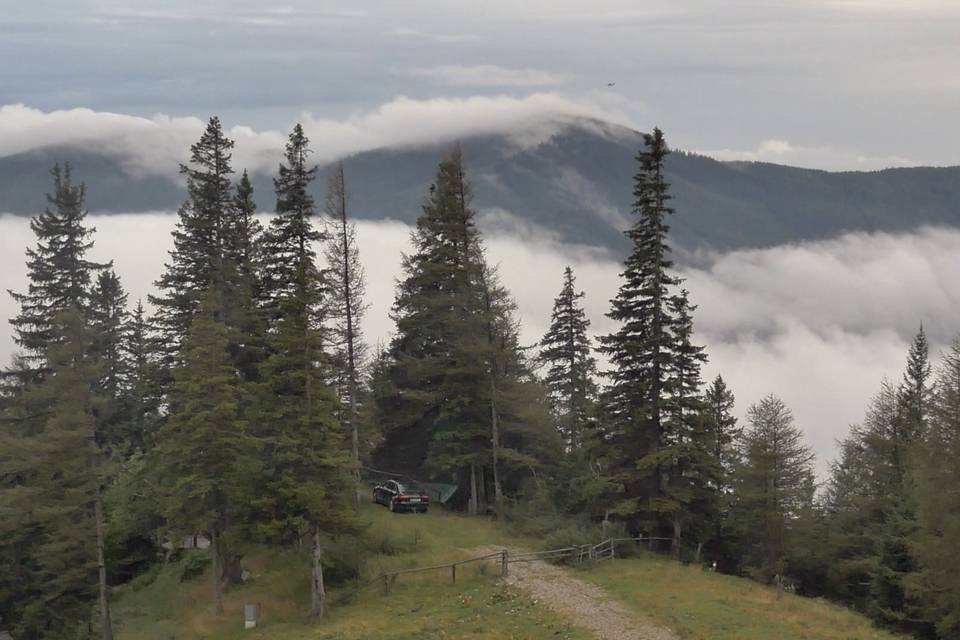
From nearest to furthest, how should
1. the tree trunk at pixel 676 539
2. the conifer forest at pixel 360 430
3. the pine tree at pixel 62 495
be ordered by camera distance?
the conifer forest at pixel 360 430 < the pine tree at pixel 62 495 < the tree trunk at pixel 676 539

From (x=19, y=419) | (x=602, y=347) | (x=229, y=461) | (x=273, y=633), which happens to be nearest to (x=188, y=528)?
(x=229, y=461)

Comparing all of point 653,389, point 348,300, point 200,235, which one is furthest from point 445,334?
point 200,235

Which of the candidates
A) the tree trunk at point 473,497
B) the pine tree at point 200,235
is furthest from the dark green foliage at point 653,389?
the pine tree at point 200,235

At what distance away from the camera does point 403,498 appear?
4334cm

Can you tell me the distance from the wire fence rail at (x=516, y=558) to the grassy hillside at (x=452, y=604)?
0.37 m

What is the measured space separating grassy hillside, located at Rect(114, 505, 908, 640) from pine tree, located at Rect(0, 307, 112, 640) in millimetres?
3085

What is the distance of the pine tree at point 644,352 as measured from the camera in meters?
38.3

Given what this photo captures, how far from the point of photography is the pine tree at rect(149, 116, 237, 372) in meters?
43.2

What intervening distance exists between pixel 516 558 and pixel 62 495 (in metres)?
21.7

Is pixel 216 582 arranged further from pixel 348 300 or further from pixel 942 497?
pixel 942 497

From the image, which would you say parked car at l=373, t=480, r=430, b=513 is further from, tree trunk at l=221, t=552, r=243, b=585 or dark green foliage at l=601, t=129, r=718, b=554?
dark green foliage at l=601, t=129, r=718, b=554

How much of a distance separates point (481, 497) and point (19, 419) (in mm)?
24715

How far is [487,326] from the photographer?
42750 millimetres

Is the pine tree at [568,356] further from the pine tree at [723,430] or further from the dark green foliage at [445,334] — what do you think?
the dark green foliage at [445,334]
